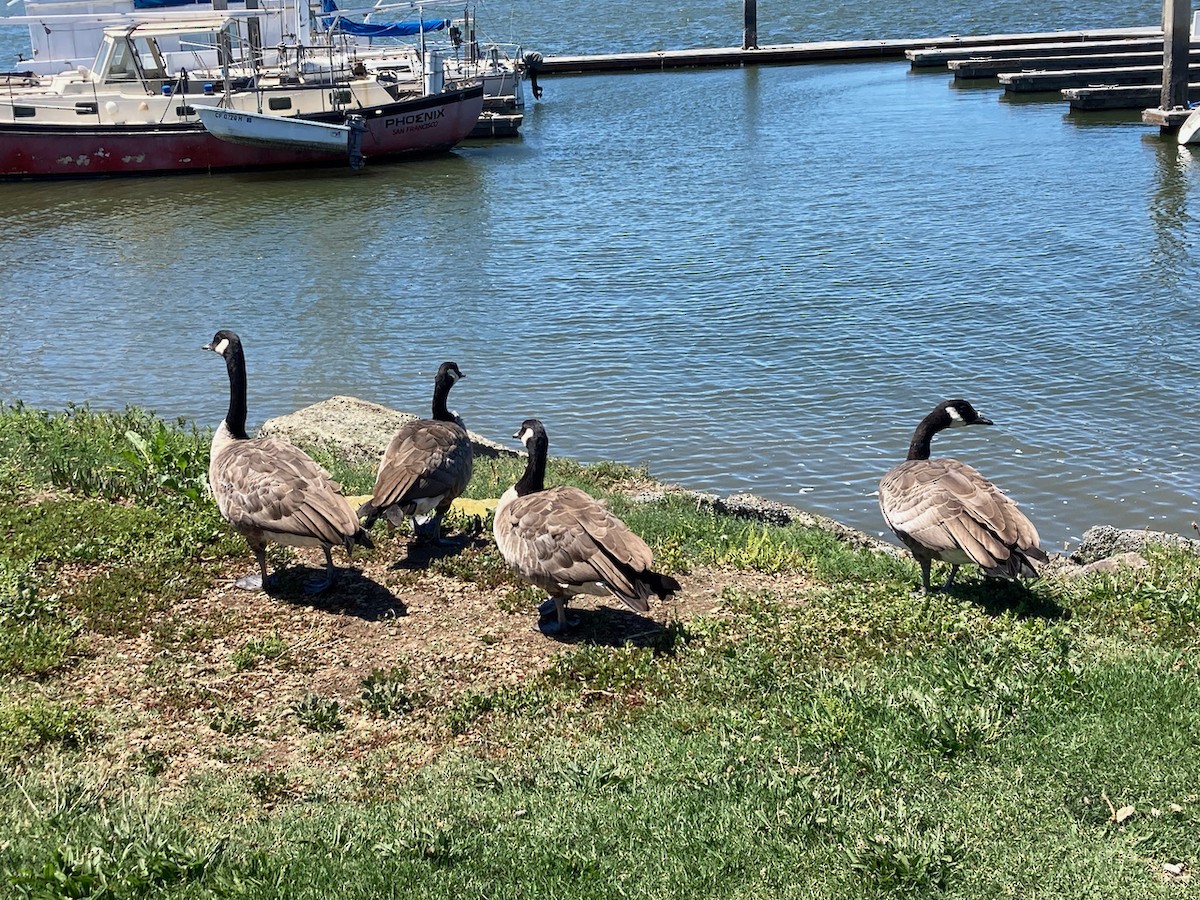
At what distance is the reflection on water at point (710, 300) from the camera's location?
14.8m

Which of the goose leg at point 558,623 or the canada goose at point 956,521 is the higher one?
the canada goose at point 956,521

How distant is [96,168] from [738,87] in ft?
76.9

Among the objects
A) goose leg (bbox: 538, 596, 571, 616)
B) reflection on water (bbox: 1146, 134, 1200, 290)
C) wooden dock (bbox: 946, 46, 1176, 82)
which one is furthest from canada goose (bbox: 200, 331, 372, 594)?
wooden dock (bbox: 946, 46, 1176, 82)

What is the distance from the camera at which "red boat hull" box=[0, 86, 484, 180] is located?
115 feet

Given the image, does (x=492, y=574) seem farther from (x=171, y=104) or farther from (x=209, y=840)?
(x=171, y=104)

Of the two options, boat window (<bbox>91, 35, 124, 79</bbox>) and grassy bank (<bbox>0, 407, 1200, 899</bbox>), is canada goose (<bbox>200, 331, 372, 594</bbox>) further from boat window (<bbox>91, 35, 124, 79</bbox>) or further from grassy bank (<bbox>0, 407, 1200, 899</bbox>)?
boat window (<bbox>91, 35, 124, 79</bbox>)

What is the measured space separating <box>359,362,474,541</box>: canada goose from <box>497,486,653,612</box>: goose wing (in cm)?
119

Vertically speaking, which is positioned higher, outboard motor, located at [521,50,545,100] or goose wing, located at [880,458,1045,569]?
outboard motor, located at [521,50,545,100]

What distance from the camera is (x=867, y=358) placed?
57.1 ft

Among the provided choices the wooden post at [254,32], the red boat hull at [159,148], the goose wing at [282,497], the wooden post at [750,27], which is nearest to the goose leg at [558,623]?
the goose wing at [282,497]

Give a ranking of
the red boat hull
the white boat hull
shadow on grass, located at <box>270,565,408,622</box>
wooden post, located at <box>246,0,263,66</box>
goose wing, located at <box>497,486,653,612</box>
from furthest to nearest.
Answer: wooden post, located at <box>246,0,263,66</box> < the red boat hull < the white boat hull < shadow on grass, located at <box>270,565,408,622</box> < goose wing, located at <box>497,486,653,612</box>

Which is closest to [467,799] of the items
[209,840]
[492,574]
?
[209,840]

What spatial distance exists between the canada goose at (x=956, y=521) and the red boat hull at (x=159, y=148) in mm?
30259

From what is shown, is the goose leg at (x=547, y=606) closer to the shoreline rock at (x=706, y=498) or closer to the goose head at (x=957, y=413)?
the shoreline rock at (x=706, y=498)
